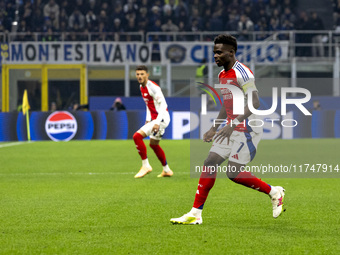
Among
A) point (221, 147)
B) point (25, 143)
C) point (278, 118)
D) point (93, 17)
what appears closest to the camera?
point (221, 147)

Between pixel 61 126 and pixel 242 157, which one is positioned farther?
pixel 61 126

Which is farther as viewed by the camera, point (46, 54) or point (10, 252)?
point (46, 54)

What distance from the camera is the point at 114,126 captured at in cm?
2417


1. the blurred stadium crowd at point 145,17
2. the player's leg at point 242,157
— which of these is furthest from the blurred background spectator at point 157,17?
the player's leg at point 242,157

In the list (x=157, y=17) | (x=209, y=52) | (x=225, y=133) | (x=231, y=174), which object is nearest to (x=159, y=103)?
(x=231, y=174)

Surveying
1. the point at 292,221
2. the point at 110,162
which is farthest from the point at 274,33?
the point at 292,221

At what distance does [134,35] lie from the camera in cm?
2945

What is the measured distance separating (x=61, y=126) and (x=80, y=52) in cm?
566

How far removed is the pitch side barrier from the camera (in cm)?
2369

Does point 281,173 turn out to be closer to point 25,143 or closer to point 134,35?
point 25,143

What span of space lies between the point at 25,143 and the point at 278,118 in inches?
363

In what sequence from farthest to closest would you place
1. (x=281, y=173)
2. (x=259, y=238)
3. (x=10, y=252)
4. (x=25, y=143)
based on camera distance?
(x=25, y=143) < (x=281, y=173) < (x=259, y=238) < (x=10, y=252)

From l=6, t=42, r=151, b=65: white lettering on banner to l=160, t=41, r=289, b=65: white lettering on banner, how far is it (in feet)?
3.13

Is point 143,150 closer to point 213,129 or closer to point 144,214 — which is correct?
point 144,214
